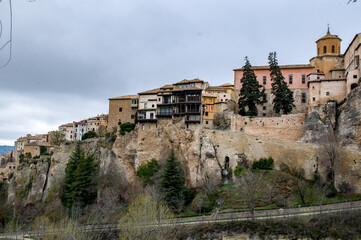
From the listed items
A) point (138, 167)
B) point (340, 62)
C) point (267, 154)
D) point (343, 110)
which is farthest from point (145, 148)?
point (340, 62)

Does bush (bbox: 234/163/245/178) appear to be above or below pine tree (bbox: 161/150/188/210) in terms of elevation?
above

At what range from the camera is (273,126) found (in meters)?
48.8

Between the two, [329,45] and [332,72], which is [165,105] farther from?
[329,45]

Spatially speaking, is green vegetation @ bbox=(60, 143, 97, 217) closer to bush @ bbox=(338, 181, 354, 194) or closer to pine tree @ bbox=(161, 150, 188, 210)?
pine tree @ bbox=(161, 150, 188, 210)

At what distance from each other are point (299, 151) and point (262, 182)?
5905 millimetres

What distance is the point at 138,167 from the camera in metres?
47.6

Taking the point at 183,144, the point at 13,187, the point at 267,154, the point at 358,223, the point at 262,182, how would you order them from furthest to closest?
the point at 13,187 → the point at 183,144 → the point at 267,154 → the point at 262,182 → the point at 358,223

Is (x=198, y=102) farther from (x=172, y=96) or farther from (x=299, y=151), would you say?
(x=299, y=151)

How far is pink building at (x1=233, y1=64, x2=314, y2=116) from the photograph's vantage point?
55.4m

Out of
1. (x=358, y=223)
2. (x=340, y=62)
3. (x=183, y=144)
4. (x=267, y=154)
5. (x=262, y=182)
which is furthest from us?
(x=340, y=62)

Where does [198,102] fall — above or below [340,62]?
below

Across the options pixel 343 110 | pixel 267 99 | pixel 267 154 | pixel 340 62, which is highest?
pixel 340 62

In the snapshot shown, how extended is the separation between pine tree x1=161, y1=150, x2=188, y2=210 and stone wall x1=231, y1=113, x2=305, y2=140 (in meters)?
12.3

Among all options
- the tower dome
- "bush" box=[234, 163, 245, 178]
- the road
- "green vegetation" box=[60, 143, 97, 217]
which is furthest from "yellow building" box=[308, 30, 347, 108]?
"green vegetation" box=[60, 143, 97, 217]
